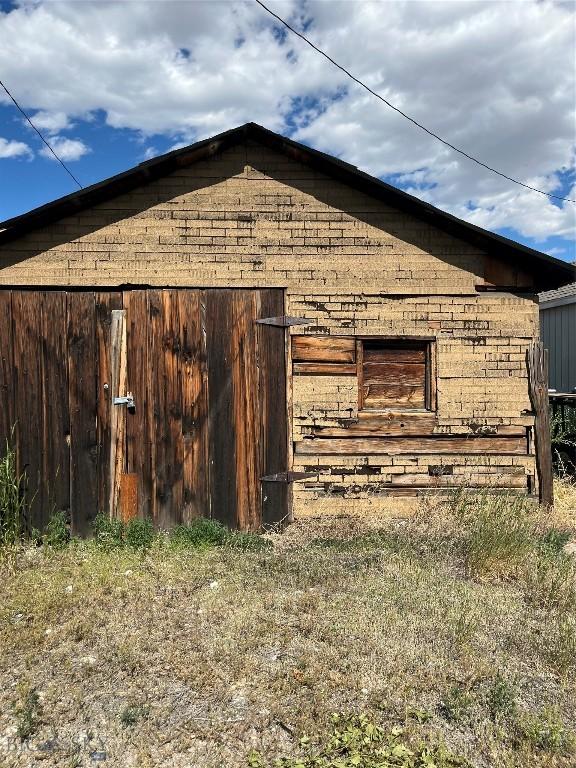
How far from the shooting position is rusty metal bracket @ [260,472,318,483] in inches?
240

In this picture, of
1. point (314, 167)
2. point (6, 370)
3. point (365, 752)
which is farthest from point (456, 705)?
point (314, 167)

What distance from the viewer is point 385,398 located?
639 centimetres

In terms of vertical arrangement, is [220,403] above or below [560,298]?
below

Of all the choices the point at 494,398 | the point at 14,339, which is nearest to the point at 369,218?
the point at 494,398

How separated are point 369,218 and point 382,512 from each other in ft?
10.9

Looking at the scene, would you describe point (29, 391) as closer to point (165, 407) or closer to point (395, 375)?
point (165, 407)

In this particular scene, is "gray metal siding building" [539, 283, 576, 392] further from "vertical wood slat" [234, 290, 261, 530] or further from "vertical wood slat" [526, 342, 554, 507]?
"vertical wood slat" [234, 290, 261, 530]

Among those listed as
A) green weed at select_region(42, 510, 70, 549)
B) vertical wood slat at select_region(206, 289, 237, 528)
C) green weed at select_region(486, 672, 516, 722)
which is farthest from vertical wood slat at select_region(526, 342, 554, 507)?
green weed at select_region(42, 510, 70, 549)

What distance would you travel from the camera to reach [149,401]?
596cm

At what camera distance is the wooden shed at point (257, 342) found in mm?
5883

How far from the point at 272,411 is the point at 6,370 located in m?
2.81

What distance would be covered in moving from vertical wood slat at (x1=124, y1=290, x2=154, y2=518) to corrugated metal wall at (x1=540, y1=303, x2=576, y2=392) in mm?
10626

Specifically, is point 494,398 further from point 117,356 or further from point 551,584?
point 117,356

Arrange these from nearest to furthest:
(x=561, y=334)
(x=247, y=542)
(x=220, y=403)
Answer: (x=247, y=542) < (x=220, y=403) < (x=561, y=334)
